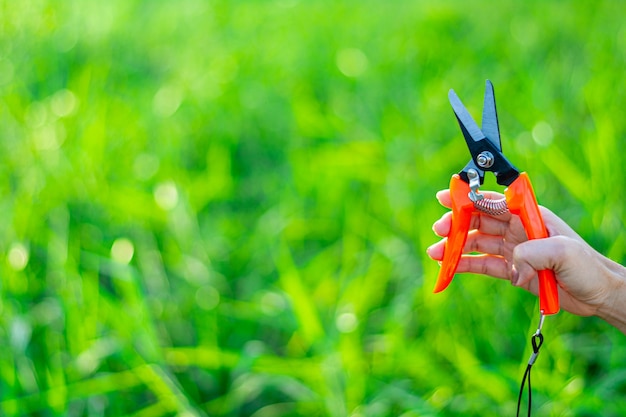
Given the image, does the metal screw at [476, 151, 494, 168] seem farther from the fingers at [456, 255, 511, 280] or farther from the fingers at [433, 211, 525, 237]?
the fingers at [456, 255, 511, 280]

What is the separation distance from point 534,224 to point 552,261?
0.07 meters

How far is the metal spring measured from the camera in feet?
3.82

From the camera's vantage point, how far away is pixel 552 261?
107cm

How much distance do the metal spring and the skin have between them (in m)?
0.07

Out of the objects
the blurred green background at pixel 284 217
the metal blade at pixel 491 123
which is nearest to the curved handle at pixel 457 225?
the metal blade at pixel 491 123

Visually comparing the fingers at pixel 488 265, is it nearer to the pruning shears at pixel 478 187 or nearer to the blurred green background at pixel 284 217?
the pruning shears at pixel 478 187

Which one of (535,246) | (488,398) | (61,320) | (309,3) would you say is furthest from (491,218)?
(309,3)

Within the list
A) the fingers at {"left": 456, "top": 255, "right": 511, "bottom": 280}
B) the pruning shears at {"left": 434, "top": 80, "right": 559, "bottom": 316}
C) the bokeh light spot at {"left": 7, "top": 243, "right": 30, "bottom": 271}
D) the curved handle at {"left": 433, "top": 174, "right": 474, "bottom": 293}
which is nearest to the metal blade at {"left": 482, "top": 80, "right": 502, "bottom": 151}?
the pruning shears at {"left": 434, "top": 80, "right": 559, "bottom": 316}

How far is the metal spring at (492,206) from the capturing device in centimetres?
116

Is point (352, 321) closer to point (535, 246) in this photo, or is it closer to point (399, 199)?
point (399, 199)

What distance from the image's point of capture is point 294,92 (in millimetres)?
3207

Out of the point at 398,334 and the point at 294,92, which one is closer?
the point at 398,334

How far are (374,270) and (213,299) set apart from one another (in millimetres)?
513

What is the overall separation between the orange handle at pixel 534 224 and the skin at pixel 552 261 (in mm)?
21
